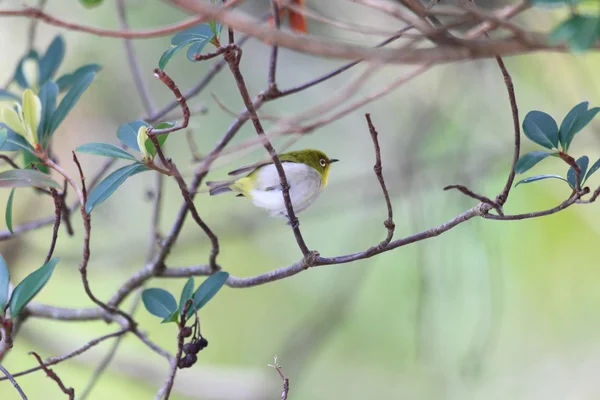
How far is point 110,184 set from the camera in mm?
1025

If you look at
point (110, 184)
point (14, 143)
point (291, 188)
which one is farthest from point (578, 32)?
point (291, 188)

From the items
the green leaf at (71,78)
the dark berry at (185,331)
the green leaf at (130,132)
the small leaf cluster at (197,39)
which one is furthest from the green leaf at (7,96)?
the dark berry at (185,331)

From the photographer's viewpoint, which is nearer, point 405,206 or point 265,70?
point 265,70

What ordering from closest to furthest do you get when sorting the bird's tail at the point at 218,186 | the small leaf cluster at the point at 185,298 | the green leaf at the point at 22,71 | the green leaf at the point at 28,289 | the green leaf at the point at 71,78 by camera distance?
the green leaf at the point at 28,289, the small leaf cluster at the point at 185,298, the green leaf at the point at 71,78, the green leaf at the point at 22,71, the bird's tail at the point at 218,186

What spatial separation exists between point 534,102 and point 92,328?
2697 mm

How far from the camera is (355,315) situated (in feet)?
12.2

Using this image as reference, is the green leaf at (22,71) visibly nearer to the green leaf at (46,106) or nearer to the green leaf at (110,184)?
the green leaf at (46,106)

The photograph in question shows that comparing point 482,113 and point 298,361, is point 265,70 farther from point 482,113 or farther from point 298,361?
point 298,361

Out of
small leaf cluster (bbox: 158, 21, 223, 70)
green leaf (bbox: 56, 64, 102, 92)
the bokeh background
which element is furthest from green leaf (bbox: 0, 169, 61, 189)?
the bokeh background

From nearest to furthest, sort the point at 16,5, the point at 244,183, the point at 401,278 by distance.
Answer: the point at 244,183 < the point at 16,5 < the point at 401,278

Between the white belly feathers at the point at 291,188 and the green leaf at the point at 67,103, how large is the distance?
0.64 meters

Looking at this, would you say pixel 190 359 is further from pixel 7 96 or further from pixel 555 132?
pixel 7 96

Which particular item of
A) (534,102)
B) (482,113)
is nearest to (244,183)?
(482,113)

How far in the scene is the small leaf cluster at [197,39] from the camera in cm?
98
